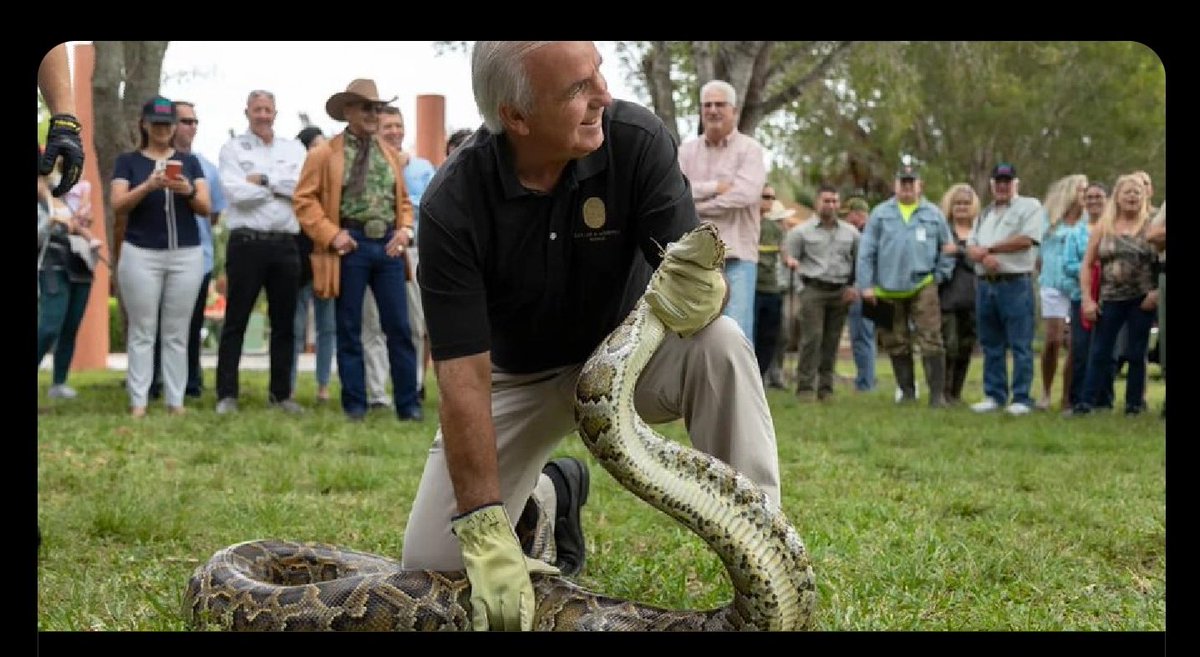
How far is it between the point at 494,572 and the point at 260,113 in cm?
775

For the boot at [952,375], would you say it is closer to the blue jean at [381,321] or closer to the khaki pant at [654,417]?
the blue jean at [381,321]

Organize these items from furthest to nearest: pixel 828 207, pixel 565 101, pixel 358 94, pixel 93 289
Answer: pixel 93 289, pixel 828 207, pixel 358 94, pixel 565 101

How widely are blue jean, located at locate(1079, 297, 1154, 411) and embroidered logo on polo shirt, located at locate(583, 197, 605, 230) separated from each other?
8161 mm

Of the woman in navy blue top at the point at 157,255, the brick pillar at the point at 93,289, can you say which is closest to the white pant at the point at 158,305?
the woman in navy blue top at the point at 157,255

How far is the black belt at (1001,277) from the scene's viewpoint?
1173 centimetres

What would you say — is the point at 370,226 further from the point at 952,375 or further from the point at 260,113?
the point at 952,375

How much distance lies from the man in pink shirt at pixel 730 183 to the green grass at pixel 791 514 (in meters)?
1.29

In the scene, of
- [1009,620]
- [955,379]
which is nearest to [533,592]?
[1009,620]

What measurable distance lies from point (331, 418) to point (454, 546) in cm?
566

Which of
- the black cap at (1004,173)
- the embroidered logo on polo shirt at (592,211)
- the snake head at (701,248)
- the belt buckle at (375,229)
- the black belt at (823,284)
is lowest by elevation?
the black belt at (823,284)

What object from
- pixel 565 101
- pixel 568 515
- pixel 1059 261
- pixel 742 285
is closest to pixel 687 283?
pixel 565 101

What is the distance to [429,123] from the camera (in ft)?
51.3

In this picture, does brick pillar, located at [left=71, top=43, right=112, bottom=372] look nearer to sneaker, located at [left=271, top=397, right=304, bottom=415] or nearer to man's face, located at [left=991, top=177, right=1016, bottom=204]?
sneaker, located at [left=271, top=397, right=304, bottom=415]

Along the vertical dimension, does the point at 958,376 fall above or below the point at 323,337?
below
